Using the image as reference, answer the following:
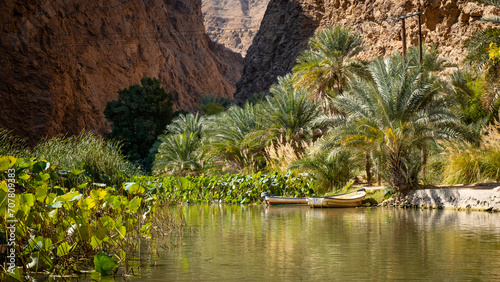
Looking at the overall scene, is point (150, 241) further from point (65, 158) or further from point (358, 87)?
point (358, 87)

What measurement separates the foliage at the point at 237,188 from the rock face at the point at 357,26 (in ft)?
38.4

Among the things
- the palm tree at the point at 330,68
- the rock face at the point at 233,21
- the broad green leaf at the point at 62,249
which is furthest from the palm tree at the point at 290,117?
the rock face at the point at 233,21

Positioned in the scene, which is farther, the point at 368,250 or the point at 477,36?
the point at 477,36

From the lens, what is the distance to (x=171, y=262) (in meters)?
6.71

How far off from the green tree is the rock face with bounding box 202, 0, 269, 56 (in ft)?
271

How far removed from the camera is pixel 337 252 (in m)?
7.34

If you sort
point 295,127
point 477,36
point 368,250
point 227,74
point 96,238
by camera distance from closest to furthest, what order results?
point 96,238 < point 368,250 < point 477,36 < point 295,127 < point 227,74

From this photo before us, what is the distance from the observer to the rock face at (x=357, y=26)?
38594 mm

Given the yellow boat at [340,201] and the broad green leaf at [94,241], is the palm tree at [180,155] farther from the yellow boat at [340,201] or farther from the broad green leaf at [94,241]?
the broad green leaf at [94,241]

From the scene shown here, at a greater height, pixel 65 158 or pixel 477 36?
pixel 477 36

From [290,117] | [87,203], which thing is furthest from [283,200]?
[87,203]

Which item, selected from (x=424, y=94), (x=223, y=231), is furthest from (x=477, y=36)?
(x=223, y=231)

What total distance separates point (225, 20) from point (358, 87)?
127144 millimetres

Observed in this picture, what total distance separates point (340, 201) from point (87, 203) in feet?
38.6
